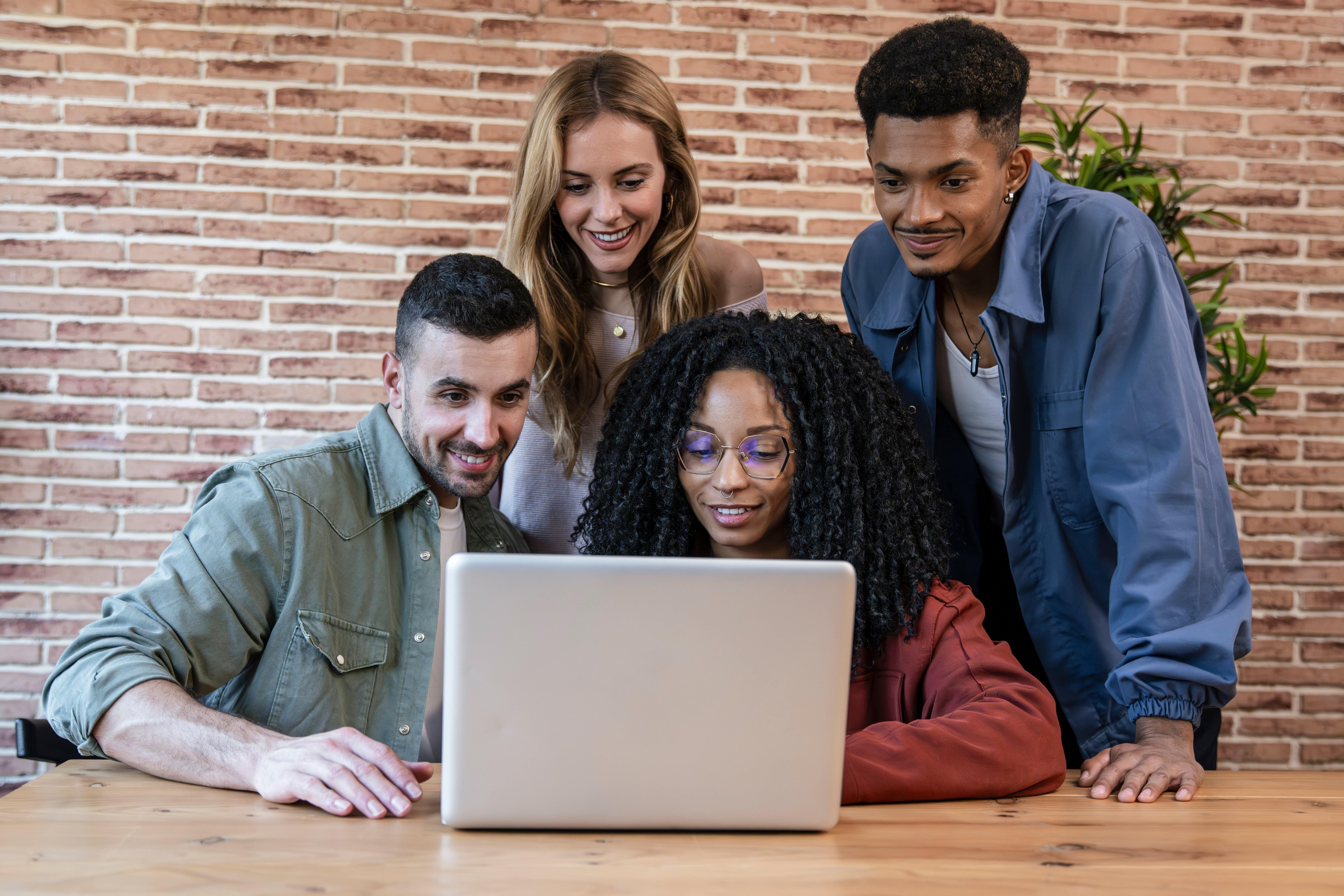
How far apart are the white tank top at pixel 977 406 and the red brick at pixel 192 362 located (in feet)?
7.47

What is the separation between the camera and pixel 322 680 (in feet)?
5.55

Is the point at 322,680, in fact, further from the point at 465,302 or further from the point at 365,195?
the point at 365,195

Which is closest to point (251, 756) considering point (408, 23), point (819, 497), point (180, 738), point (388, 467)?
point (180, 738)

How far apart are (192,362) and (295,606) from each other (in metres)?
1.94

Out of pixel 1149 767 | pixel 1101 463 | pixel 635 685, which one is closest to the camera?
pixel 635 685

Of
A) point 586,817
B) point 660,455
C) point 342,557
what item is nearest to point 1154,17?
point 660,455

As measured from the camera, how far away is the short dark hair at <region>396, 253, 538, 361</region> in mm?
1762

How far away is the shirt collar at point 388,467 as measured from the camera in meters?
1.81

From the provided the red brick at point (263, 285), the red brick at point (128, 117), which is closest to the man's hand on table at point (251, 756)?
the red brick at point (263, 285)

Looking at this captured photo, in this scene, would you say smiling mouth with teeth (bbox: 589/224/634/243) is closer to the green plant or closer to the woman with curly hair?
the woman with curly hair

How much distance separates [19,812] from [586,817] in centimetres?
64

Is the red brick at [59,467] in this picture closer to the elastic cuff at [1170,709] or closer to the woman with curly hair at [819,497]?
the woman with curly hair at [819,497]

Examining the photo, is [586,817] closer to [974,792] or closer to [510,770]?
[510,770]

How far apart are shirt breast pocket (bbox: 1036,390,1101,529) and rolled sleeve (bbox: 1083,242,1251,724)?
39 mm
